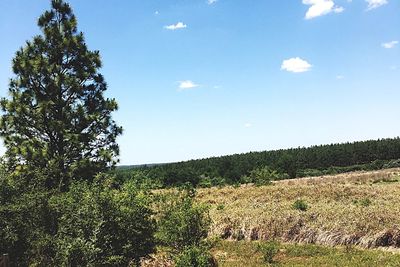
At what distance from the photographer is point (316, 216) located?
26.8m

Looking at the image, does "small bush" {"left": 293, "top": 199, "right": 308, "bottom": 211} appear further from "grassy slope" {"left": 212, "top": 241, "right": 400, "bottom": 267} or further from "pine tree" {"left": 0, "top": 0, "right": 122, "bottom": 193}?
"pine tree" {"left": 0, "top": 0, "right": 122, "bottom": 193}

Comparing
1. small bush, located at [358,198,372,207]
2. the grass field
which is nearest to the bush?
the grass field

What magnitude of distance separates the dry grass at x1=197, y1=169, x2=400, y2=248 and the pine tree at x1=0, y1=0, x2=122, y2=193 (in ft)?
35.5

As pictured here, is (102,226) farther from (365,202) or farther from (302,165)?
(302,165)

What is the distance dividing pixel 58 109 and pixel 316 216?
1620 centimetres

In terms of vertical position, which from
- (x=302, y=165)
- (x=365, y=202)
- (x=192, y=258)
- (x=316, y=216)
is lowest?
(x=316, y=216)

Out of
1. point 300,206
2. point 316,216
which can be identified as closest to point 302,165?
point 300,206

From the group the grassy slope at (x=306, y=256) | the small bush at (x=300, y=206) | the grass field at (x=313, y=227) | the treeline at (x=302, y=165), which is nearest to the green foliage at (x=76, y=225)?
the grass field at (x=313, y=227)

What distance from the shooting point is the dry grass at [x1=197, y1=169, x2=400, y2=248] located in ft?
77.8

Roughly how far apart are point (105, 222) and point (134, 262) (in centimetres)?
184

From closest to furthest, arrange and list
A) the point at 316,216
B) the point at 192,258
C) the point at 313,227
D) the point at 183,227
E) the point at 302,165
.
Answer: the point at 192,258
the point at 183,227
the point at 313,227
the point at 316,216
the point at 302,165

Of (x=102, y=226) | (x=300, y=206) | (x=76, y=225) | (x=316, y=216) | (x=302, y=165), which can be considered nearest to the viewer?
(x=76, y=225)

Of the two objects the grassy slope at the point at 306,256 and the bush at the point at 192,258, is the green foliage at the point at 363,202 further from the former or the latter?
the bush at the point at 192,258

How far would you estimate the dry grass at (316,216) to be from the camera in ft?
77.8
